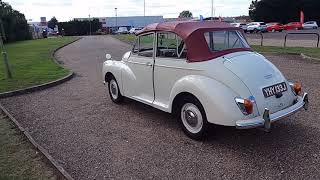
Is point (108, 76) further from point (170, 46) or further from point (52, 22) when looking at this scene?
point (52, 22)

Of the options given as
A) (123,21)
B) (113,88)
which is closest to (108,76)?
(113,88)

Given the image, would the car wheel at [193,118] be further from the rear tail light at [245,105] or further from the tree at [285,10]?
the tree at [285,10]

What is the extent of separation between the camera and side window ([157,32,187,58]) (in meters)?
5.96

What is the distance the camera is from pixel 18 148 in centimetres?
561

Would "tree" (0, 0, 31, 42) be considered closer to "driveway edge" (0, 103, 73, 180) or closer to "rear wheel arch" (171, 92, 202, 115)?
"driveway edge" (0, 103, 73, 180)

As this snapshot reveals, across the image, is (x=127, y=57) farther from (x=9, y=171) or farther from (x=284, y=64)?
(x=284, y=64)

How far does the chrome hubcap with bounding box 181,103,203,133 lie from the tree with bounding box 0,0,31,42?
45.8 meters

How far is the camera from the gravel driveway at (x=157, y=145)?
15.0 ft

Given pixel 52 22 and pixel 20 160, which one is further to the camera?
pixel 52 22

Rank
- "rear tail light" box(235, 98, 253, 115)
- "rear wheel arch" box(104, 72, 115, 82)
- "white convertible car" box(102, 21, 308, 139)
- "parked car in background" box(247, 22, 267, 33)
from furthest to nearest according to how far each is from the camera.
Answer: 1. "parked car in background" box(247, 22, 267, 33)
2. "rear wheel arch" box(104, 72, 115, 82)
3. "white convertible car" box(102, 21, 308, 139)
4. "rear tail light" box(235, 98, 253, 115)

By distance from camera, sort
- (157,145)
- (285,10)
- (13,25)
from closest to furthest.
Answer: (157,145) → (13,25) → (285,10)

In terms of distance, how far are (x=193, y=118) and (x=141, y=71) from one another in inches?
66.8

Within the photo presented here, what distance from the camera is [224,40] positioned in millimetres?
6027

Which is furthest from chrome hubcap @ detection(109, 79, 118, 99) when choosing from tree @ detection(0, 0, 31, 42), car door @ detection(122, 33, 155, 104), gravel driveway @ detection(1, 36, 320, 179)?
tree @ detection(0, 0, 31, 42)
